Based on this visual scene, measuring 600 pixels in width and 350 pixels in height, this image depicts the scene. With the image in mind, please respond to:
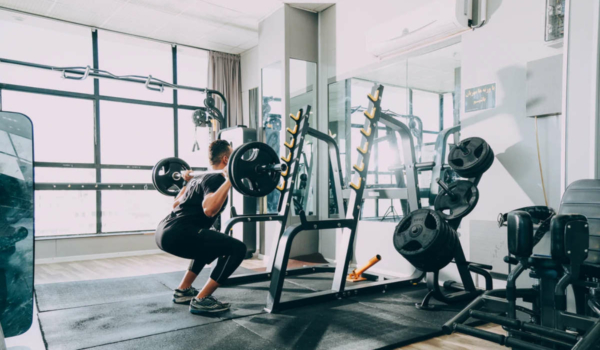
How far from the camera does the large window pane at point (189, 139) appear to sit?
6.61m

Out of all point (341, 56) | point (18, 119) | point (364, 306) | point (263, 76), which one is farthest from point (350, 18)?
point (18, 119)

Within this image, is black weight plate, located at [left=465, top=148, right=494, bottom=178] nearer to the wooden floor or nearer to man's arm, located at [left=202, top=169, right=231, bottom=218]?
man's arm, located at [left=202, top=169, right=231, bottom=218]

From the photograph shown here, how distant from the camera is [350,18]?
4867 millimetres

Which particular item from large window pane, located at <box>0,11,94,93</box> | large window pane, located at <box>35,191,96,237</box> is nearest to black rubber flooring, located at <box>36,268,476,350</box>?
large window pane, located at <box>35,191,96,237</box>

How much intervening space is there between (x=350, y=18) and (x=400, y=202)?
89.5 inches

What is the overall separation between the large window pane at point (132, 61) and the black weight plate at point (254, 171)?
3.95 m

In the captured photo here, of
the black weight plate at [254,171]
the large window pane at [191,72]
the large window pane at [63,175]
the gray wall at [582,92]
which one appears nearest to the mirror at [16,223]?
the black weight plate at [254,171]

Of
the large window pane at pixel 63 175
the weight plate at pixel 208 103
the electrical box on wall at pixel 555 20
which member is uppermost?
the electrical box on wall at pixel 555 20

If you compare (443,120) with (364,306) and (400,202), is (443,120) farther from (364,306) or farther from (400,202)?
(364,306)

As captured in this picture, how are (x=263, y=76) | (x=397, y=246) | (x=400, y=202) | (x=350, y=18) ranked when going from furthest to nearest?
(x=263, y=76)
(x=350, y=18)
(x=400, y=202)
(x=397, y=246)

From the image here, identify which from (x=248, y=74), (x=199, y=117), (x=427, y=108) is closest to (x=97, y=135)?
(x=199, y=117)

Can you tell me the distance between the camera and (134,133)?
20.4 feet

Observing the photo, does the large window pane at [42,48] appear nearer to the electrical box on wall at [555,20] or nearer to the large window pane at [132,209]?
the large window pane at [132,209]

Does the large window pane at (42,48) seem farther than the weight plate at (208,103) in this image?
No
